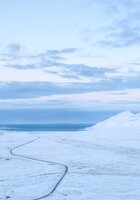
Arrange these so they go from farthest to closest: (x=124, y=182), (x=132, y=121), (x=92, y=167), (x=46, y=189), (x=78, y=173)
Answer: (x=132, y=121) → (x=92, y=167) → (x=78, y=173) → (x=124, y=182) → (x=46, y=189)

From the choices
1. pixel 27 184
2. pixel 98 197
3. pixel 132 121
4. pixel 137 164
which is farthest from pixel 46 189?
pixel 132 121

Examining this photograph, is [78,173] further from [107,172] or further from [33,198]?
Result: [33,198]

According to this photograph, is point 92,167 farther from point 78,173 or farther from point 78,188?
point 78,188

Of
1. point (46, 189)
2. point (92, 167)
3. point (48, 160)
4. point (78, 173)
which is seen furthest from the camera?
point (48, 160)

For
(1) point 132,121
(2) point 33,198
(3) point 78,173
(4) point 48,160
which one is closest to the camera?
(2) point 33,198

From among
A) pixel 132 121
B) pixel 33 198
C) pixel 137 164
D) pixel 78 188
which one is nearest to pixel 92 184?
pixel 78 188

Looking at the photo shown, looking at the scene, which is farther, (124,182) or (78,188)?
(124,182)

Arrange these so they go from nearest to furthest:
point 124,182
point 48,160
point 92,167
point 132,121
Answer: point 124,182, point 92,167, point 48,160, point 132,121

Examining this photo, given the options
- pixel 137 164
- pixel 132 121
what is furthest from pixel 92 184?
pixel 132 121

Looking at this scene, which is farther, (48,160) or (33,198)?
(48,160)
